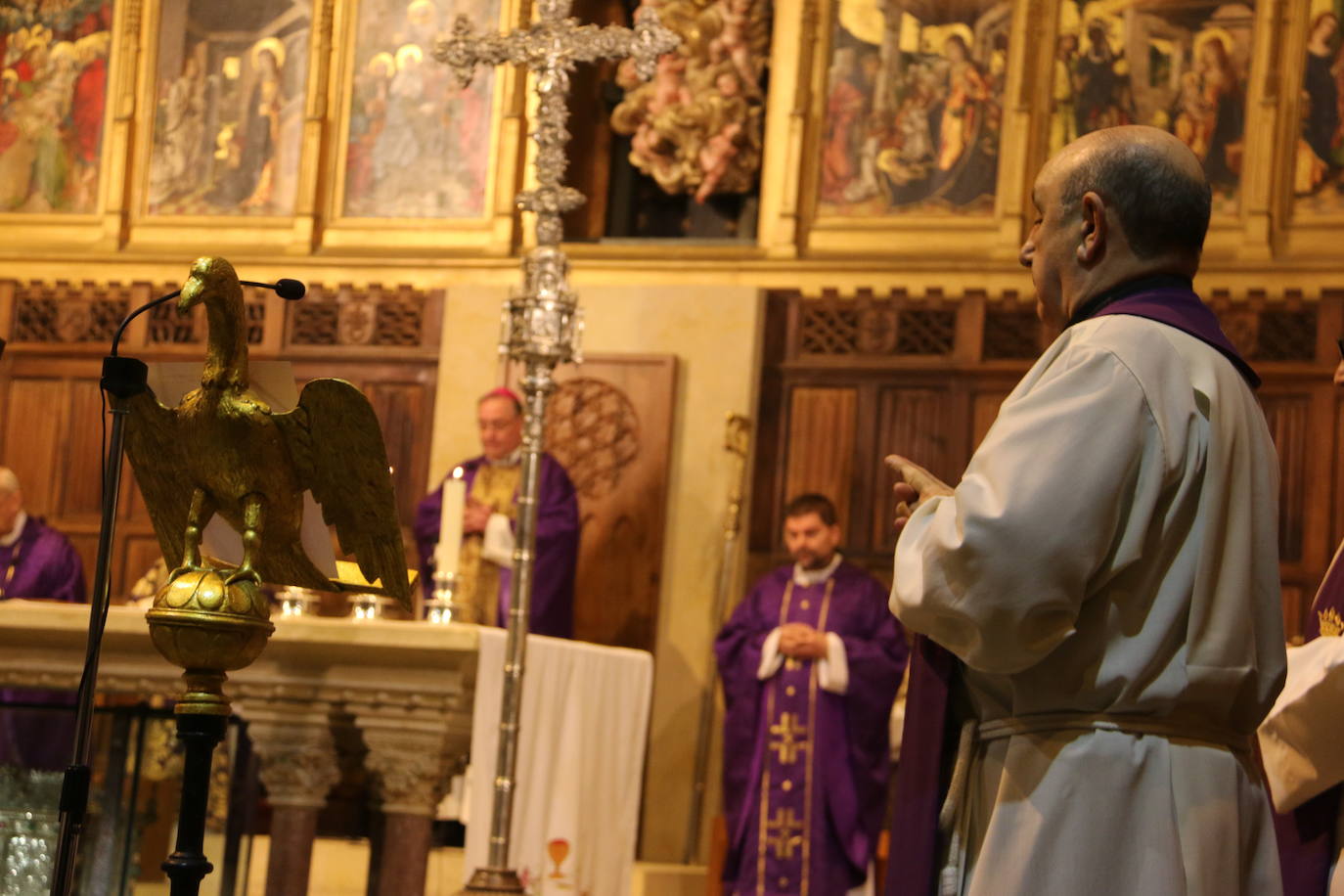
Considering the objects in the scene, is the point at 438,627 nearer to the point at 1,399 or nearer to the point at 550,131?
the point at 550,131

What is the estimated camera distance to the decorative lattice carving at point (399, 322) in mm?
9789

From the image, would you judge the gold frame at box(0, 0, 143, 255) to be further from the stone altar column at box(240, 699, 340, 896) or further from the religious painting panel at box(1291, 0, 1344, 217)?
the religious painting panel at box(1291, 0, 1344, 217)

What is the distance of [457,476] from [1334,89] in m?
4.56

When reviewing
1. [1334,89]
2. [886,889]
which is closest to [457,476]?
[1334,89]

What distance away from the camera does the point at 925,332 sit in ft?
29.9

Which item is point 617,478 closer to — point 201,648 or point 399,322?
point 399,322

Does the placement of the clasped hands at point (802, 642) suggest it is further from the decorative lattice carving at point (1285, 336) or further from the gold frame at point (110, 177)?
the gold frame at point (110, 177)

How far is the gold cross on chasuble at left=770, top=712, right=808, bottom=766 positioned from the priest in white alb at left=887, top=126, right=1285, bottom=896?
5.51 m

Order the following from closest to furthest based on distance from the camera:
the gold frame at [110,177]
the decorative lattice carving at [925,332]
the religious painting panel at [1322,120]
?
the religious painting panel at [1322,120]
the decorative lattice carving at [925,332]
the gold frame at [110,177]

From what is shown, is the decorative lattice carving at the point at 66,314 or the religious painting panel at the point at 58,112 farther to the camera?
the religious painting panel at the point at 58,112

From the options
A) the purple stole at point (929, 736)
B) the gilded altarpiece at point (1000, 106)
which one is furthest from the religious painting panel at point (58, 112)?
the purple stole at point (929, 736)

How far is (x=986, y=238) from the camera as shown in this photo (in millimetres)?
9172

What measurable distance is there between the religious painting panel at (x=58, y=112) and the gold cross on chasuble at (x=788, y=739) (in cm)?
510

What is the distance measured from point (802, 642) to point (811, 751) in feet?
1.62
